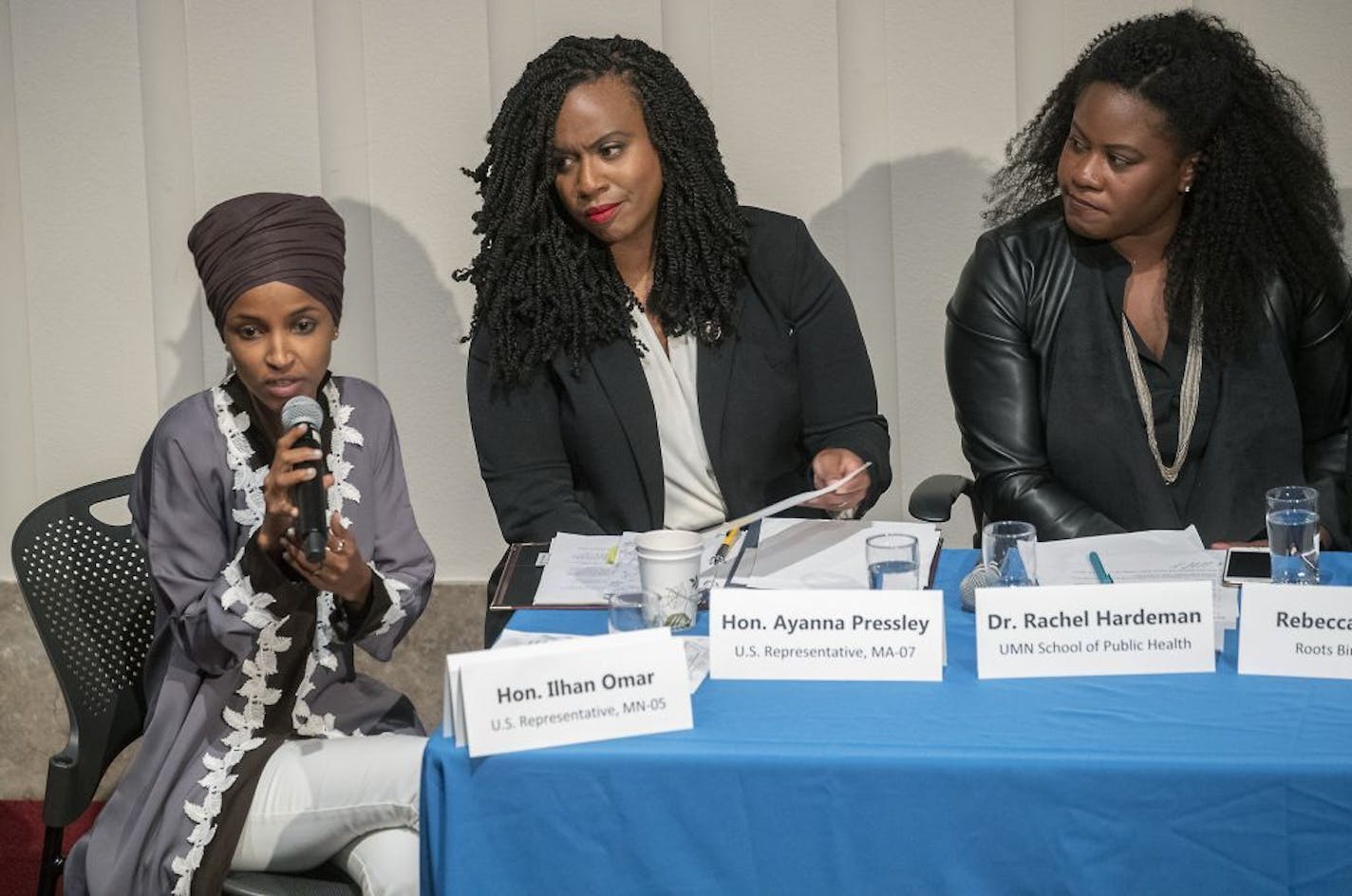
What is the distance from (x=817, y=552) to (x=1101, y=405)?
32.7 inches

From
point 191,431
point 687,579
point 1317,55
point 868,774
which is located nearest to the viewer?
point 868,774

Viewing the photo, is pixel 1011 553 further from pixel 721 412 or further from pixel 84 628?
pixel 84 628

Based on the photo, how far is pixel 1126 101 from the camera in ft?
9.45

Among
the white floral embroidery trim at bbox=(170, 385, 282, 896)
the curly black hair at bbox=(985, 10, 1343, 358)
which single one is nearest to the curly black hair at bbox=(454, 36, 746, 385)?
the white floral embroidery trim at bbox=(170, 385, 282, 896)

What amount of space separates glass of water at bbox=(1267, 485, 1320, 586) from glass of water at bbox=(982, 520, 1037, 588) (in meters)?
0.34

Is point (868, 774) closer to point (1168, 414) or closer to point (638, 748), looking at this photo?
point (638, 748)

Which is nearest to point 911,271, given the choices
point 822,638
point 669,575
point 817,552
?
point 817,552

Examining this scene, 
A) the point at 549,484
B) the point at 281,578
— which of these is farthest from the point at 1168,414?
the point at 281,578

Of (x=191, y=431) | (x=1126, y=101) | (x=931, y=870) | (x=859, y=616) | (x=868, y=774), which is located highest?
(x=1126, y=101)

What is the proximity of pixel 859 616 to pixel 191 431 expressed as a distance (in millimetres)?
1079

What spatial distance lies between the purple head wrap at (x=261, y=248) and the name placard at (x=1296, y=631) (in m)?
1.41

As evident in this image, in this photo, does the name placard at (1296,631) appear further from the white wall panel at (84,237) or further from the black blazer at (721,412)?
the white wall panel at (84,237)

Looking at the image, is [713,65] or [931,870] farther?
[713,65]

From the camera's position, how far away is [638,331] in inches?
119
